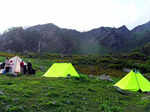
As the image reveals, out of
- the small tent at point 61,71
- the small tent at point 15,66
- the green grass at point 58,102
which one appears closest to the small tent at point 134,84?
the green grass at point 58,102

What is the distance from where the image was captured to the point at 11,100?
9.59m

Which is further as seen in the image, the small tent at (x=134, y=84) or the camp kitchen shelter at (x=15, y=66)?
the camp kitchen shelter at (x=15, y=66)

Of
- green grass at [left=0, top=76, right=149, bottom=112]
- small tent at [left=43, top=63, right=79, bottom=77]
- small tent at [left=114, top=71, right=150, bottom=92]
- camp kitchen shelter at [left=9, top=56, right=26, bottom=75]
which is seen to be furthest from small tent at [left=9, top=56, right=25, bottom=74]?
small tent at [left=114, top=71, right=150, bottom=92]

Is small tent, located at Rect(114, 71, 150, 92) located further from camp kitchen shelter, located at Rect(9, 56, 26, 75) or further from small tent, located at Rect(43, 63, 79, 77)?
camp kitchen shelter, located at Rect(9, 56, 26, 75)

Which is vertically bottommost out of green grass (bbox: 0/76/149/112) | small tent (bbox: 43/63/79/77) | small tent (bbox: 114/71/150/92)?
green grass (bbox: 0/76/149/112)

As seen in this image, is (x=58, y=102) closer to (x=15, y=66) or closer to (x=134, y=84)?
(x=134, y=84)

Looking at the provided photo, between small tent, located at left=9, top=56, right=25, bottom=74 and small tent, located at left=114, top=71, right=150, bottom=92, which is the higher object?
small tent, located at left=9, top=56, right=25, bottom=74

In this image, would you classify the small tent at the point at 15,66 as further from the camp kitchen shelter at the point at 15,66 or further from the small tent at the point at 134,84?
the small tent at the point at 134,84

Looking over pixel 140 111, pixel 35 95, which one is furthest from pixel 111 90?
pixel 35 95

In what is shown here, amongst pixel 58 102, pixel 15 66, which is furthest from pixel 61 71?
pixel 58 102

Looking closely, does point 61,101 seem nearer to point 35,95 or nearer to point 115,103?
point 35,95

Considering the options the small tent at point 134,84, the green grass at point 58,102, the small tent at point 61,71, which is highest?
the small tent at point 61,71

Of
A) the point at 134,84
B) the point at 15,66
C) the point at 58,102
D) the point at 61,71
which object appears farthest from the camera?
the point at 15,66

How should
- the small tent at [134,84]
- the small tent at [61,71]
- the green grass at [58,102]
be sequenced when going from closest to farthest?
the green grass at [58,102] → the small tent at [134,84] → the small tent at [61,71]
